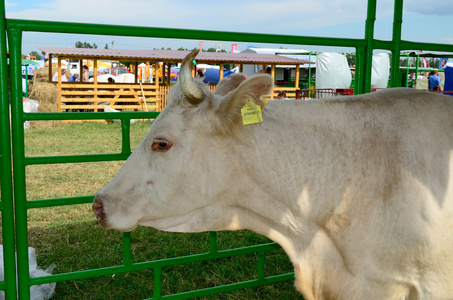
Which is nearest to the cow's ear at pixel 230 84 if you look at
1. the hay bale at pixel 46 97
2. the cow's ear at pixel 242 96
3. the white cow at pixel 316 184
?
the white cow at pixel 316 184

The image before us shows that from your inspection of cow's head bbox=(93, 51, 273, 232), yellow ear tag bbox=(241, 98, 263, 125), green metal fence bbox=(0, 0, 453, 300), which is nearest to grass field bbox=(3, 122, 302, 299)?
green metal fence bbox=(0, 0, 453, 300)

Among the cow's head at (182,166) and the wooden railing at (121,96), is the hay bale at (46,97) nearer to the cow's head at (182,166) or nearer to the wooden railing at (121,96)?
the wooden railing at (121,96)

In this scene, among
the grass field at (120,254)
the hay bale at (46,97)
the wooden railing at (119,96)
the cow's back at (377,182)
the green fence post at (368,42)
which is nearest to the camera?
the cow's back at (377,182)

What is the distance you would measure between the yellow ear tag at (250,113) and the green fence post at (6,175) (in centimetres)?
127

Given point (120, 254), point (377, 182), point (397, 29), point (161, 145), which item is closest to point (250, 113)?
point (161, 145)

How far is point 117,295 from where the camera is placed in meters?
3.54

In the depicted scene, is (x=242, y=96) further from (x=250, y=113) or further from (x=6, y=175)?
(x=6, y=175)

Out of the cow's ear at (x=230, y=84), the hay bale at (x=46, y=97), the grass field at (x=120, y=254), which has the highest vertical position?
the cow's ear at (x=230, y=84)

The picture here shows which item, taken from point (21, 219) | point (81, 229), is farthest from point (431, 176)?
point (81, 229)

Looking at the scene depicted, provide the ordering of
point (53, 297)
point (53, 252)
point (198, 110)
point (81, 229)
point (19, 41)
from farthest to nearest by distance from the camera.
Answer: point (81, 229) < point (53, 252) < point (53, 297) < point (19, 41) < point (198, 110)

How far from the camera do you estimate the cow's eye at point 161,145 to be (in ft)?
7.38

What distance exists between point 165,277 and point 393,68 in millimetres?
2357

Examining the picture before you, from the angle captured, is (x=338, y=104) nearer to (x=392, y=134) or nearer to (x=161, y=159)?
(x=392, y=134)

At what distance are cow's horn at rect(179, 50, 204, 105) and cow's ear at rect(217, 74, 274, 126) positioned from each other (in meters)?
0.13
